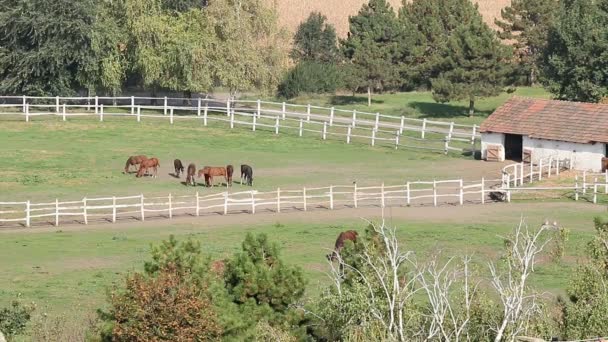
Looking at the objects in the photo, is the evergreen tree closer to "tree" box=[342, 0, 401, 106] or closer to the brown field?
"tree" box=[342, 0, 401, 106]

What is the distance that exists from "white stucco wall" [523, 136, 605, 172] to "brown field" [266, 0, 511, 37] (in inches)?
1921

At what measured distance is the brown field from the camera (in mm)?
101188

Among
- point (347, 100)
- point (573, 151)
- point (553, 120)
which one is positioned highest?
point (553, 120)

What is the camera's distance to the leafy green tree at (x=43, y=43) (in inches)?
2472

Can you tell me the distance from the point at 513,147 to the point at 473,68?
13.6 m

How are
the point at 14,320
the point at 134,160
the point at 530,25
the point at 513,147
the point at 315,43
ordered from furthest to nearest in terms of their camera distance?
the point at 315,43, the point at 530,25, the point at 513,147, the point at 134,160, the point at 14,320

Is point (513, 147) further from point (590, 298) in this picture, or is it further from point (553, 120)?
point (590, 298)

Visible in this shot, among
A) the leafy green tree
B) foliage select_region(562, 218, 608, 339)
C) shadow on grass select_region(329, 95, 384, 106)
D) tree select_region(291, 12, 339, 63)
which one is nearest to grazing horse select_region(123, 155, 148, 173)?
the leafy green tree

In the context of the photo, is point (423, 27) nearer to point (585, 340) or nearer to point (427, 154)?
point (427, 154)

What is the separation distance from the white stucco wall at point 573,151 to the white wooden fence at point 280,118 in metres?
3.45

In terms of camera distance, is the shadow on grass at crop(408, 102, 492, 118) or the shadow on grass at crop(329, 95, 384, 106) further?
the shadow on grass at crop(329, 95, 384, 106)

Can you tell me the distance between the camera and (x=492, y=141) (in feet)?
174

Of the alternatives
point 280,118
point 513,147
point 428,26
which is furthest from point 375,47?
point 513,147

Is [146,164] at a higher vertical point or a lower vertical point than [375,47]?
lower
